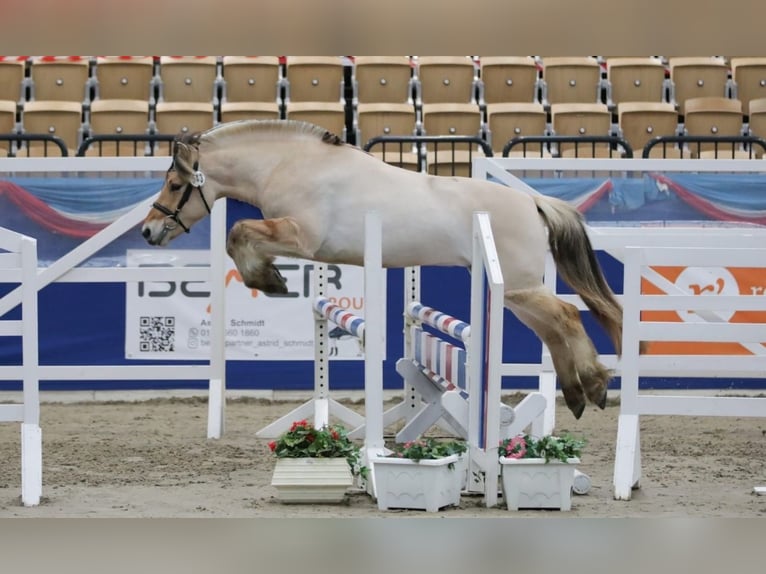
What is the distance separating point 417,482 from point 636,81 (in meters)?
6.02

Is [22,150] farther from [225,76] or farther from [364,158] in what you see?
[364,158]

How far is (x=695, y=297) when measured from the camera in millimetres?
4371

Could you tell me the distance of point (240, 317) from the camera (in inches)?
278

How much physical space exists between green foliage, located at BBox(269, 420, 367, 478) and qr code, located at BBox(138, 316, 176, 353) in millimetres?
2860

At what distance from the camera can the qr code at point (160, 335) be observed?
6.95 metres

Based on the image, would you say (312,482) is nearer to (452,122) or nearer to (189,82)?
(452,122)

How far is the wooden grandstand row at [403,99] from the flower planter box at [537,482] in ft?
14.3

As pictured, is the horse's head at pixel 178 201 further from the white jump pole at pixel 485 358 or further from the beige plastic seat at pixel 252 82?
the beige plastic seat at pixel 252 82

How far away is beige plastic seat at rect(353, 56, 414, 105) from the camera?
29.2ft

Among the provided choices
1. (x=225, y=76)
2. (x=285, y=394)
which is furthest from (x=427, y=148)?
(x=285, y=394)

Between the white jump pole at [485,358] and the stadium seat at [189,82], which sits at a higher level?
the stadium seat at [189,82]

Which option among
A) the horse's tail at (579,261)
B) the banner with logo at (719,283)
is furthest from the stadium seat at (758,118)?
the horse's tail at (579,261)
